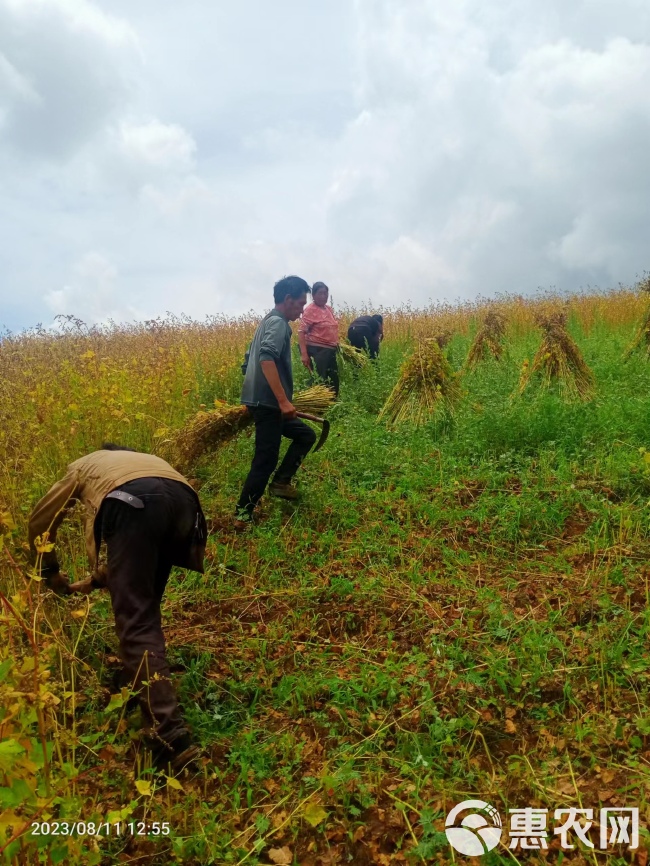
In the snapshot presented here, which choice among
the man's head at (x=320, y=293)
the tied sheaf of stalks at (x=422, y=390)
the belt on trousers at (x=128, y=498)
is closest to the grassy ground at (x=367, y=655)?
the belt on trousers at (x=128, y=498)

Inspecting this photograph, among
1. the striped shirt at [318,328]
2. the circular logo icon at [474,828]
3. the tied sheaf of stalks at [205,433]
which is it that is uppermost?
the striped shirt at [318,328]

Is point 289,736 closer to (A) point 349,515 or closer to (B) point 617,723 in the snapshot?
(B) point 617,723

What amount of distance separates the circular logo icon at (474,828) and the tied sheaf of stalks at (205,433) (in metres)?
3.28

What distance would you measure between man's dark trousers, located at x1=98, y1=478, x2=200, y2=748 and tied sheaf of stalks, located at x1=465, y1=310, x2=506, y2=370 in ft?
23.8

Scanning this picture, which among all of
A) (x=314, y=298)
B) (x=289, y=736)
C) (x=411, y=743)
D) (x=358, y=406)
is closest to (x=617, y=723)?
(x=411, y=743)

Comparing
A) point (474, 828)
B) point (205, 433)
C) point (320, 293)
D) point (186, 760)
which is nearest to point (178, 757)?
point (186, 760)

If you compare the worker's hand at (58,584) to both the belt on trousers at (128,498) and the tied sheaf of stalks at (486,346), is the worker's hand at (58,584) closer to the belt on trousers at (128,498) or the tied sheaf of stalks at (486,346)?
the belt on trousers at (128,498)

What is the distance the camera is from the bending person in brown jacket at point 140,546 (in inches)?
89.3

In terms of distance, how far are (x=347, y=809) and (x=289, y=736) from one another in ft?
1.33

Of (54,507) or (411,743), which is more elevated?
(54,507)

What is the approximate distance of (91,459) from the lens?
2686 mm

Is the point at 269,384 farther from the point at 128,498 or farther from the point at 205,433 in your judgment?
the point at 128,498

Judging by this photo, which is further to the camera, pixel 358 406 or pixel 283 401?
pixel 358 406

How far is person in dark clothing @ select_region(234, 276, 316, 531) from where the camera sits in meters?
4.20
